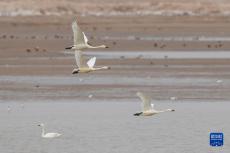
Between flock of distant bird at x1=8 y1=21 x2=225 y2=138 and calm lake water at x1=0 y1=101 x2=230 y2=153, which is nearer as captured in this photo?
flock of distant bird at x1=8 y1=21 x2=225 y2=138

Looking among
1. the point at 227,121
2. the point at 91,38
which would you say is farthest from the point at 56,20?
the point at 227,121

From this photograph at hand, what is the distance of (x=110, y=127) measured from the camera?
19141 mm

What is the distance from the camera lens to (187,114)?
20.8 m

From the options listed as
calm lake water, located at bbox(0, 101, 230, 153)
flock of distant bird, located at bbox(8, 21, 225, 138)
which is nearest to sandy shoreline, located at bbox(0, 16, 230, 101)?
calm lake water, located at bbox(0, 101, 230, 153)

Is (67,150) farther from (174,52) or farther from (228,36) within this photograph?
(228,36)

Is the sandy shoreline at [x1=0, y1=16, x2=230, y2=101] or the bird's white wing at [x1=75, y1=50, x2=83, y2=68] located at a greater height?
the sandy shoreline at [x1=0, y1=16, x2=230, y2=101]

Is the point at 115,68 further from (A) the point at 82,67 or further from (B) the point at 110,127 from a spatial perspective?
(A) the point at 82,67

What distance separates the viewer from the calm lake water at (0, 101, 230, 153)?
55.6 feet

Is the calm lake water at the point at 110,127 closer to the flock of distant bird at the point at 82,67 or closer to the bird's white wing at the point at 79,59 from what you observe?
the flock of distant bird at the point at 82,67

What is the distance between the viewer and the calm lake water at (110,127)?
1695cm

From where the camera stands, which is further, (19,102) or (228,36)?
(228,36)

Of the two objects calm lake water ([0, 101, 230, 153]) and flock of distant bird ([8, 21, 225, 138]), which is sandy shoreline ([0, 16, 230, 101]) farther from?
flock of distant bird ([8, 21, 225, 138])

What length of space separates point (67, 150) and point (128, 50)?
20.1m

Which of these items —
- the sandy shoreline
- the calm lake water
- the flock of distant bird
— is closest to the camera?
the flock of distant bird
